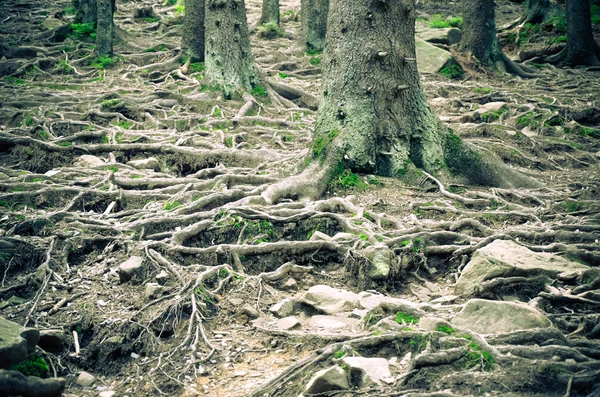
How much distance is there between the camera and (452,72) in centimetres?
1567

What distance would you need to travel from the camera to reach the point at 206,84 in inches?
489

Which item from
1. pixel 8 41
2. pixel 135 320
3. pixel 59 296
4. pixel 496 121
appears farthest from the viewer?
pixel 8 41

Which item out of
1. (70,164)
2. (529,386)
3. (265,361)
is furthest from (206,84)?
Answer: (529,386)

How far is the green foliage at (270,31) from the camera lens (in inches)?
803

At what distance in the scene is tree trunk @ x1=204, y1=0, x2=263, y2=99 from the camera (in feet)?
39.3

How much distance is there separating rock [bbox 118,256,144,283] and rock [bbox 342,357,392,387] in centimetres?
250

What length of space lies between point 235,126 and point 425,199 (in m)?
4.77

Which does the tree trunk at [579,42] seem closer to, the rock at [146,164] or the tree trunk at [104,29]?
the tree trunk at [104,29]

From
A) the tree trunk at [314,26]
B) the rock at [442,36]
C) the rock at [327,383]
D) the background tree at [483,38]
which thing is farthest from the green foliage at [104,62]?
the rock at [327,383]

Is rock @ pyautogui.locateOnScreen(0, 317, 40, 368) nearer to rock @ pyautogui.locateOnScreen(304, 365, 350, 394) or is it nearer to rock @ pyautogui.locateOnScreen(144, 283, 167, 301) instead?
rock @ pyautogui.locateOnScreen(144, 283, 167, 301)

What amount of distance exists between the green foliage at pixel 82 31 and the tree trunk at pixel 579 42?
13636 millimetres

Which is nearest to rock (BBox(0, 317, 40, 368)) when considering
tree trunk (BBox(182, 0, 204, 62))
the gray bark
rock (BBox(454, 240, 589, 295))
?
rock (BBox(454, 240, 589, 295))

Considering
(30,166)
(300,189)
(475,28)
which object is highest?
(475,28)

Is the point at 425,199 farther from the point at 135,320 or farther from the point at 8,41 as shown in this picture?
the point at 8,41
